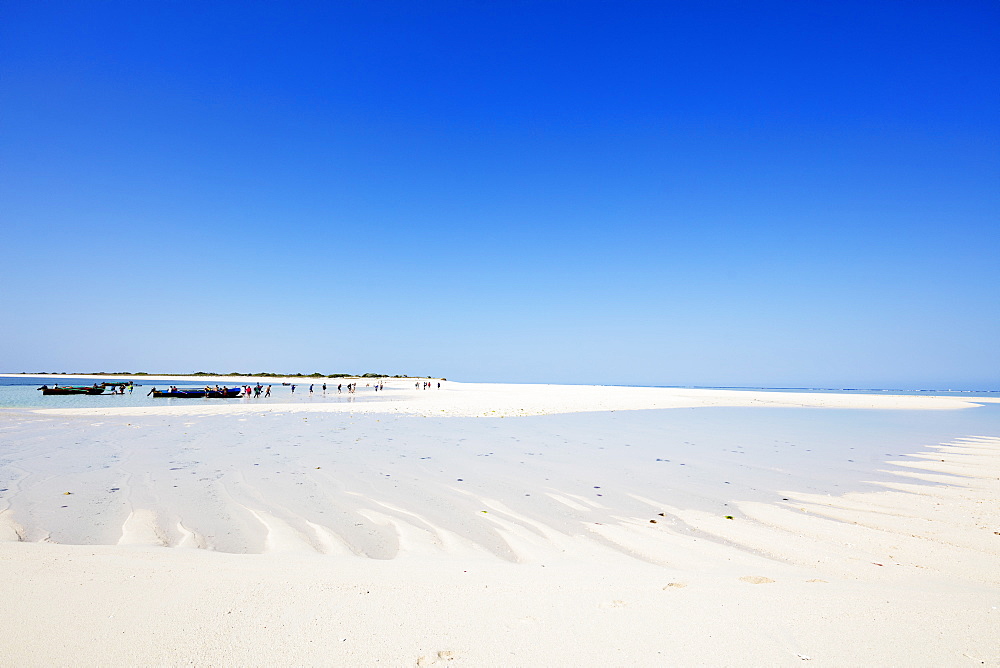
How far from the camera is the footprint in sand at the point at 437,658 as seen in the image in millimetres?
3129

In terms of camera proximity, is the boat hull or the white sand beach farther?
the boat hull

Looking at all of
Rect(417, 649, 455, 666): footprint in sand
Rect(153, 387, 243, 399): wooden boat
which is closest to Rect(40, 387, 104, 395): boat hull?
Rect(153, 387, 243, 399): wooden boat

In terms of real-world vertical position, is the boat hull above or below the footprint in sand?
above

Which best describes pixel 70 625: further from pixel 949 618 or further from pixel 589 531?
pixel 949 618

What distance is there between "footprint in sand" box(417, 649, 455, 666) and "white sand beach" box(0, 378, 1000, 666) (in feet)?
0.04

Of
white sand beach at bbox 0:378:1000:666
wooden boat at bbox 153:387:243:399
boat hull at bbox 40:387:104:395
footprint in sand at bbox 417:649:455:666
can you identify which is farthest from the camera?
boat hull at bbox 40:387:104:395

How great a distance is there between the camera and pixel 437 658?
3.18 m

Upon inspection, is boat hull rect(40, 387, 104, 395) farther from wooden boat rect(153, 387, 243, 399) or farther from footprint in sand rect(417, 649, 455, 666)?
footprint in sand rect(417, 649, 455, 666)

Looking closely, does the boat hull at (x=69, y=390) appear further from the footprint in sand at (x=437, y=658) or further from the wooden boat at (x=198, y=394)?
the footprint in sand at (x=437, y=658)

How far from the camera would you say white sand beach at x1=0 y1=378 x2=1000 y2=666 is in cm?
334

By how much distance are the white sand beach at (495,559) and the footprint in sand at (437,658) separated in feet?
0.04

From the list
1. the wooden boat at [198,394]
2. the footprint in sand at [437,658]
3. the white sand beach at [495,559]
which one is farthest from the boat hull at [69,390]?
the footprint in sand at [437,658]

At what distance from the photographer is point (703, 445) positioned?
1543 centimetres

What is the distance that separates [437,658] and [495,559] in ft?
7.33
